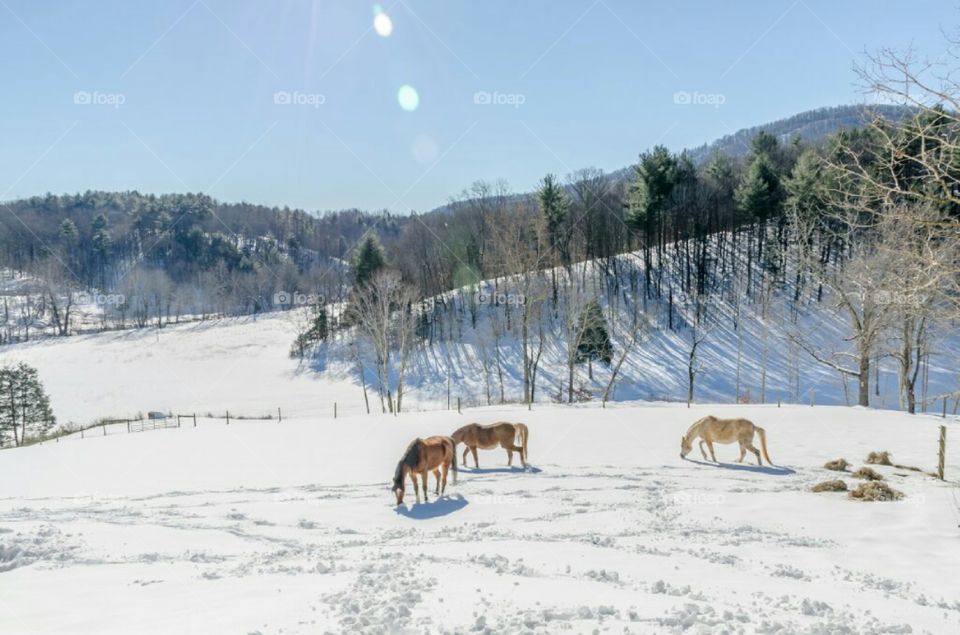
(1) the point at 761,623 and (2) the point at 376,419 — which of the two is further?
(2) the point at 376,419

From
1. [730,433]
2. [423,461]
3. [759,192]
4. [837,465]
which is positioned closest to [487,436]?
[423,461]

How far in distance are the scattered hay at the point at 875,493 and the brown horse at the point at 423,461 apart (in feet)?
26.2

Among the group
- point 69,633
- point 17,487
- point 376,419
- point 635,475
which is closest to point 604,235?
point 376,419

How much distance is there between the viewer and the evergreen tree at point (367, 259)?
61.0m

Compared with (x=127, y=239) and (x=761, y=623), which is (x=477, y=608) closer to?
(x=761, y=623)

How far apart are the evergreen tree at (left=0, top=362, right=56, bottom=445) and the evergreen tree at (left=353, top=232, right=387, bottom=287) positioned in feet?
100

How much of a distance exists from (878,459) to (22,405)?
54.1m

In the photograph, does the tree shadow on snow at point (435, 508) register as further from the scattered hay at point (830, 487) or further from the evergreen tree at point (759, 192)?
the evergreen tree at point (759, 192)

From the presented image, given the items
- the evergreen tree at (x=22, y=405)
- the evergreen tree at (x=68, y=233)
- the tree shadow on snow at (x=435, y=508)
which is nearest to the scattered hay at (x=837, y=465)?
the tree shadow on snow at (x=435, y=508)

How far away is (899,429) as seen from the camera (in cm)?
1727

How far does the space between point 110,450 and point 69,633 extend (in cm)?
1788

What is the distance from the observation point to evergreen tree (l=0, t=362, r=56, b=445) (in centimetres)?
3988

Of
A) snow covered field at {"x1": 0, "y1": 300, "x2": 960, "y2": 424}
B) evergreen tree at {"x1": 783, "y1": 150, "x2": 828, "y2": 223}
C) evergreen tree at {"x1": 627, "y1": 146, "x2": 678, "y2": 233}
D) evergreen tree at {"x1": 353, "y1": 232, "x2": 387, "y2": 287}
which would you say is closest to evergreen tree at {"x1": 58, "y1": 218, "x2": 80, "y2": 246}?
snow covered field at {"x1": 0, "y1": 300, "x2": 960, "y2": 424}

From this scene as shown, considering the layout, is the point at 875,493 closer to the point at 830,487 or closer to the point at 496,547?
the point at 830,487
